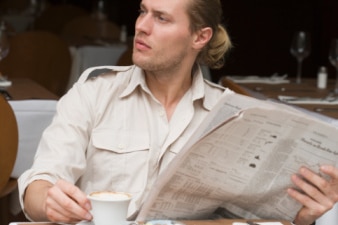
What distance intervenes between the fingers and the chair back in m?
1.58

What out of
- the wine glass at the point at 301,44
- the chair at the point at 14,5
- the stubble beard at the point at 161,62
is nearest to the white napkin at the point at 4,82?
the wine glass at the point at 301,44

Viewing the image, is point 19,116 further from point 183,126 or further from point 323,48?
point 323,48

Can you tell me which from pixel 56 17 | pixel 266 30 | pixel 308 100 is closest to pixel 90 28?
pixel 56 17

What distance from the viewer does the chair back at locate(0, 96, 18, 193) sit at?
3273 mm

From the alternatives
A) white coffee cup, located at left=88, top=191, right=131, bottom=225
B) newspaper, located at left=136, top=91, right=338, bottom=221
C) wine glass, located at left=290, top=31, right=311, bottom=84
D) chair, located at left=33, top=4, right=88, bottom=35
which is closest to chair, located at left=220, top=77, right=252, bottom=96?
wine glass, located at left=290, top=31, right=311, bottom=84

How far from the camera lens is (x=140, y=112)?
2207mm

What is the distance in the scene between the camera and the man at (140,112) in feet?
6.81

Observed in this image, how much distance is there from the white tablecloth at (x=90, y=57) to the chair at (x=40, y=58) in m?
0.22

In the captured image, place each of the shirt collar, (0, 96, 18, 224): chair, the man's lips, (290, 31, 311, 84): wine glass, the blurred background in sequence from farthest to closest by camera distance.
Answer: the blurred background < (290, 31, 311, 84): wine glass < (0, 96, 18, 224): chair < the shirt collar < the man's lips

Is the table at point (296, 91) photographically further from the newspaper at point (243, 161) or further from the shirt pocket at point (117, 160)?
the newspaper at point (243, 161)

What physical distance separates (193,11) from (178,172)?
592 mm

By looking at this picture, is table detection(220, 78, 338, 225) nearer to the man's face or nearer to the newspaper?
the man's face

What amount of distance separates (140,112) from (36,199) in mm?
443

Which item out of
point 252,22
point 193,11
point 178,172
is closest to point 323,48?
point 252,22
